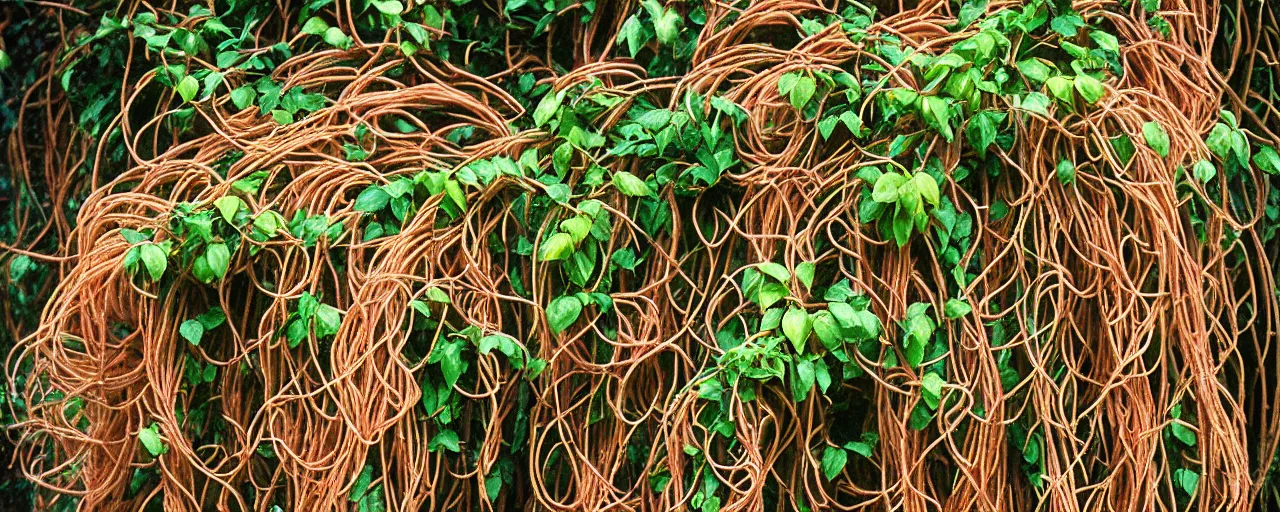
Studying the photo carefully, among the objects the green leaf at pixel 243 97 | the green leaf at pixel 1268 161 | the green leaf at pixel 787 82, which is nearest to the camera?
the green leaf at pixel 787 82

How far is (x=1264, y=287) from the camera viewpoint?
2.09 meters

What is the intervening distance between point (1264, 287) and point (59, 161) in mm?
2516

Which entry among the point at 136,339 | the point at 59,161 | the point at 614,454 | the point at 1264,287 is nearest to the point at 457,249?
the point at 614,454

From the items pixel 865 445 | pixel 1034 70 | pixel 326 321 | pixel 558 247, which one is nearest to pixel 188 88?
pixel 326 321

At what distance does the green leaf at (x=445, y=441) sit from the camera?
195 centimetres

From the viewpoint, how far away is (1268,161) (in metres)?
2.04

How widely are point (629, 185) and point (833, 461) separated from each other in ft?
1.98

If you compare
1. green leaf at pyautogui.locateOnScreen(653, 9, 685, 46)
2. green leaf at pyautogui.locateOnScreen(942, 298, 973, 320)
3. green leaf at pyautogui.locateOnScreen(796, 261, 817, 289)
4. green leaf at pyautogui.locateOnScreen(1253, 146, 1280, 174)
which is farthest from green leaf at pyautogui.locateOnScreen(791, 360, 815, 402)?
green leaf at pyautogui.locateOnScreen(1253, 146, 1280, 174)

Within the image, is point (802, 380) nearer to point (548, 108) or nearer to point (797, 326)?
point (797, 326)

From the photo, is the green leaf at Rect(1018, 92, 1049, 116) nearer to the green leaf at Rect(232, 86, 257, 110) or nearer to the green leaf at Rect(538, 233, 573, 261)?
the green leaf at Rect(538, 233, 573, 261)

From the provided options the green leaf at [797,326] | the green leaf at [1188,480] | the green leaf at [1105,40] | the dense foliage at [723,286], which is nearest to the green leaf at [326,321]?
the dense foliage at [723,286]

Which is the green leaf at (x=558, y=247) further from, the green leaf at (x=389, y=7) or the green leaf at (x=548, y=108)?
the green leaf at (x=389, y=7)

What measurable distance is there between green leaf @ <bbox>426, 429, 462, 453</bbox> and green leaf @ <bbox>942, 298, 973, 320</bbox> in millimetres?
902

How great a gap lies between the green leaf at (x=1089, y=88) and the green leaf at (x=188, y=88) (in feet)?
5.39
